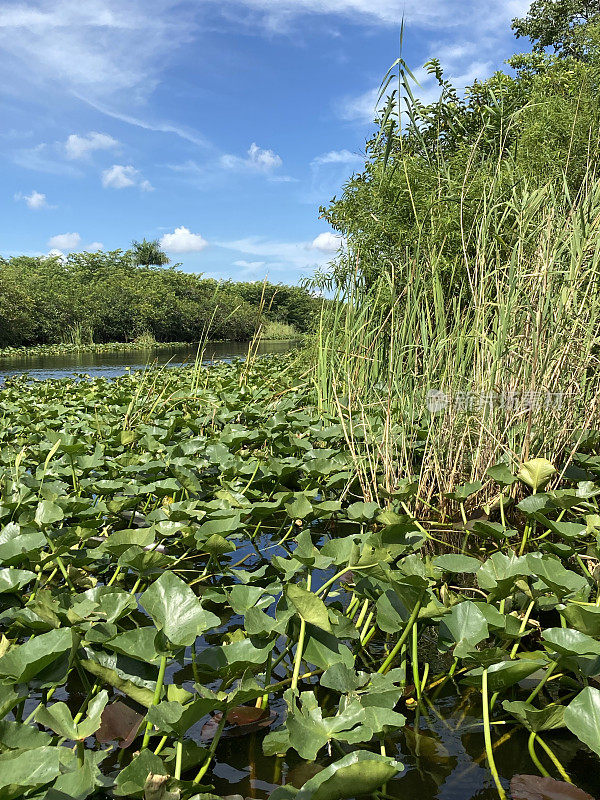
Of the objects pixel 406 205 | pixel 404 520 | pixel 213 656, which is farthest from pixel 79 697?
pixel 406 205

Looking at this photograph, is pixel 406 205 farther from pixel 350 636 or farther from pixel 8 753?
pixel 8 753

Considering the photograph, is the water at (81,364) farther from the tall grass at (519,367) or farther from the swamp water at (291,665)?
the swamp water at (291,665)

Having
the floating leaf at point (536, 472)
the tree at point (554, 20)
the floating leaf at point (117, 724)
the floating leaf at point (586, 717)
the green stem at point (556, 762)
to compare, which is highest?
the tree at point (554, 20)

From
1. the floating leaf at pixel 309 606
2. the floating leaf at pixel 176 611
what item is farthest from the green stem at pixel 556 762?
the floating leaf at pixel 176 611

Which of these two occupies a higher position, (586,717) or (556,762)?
(586,717)

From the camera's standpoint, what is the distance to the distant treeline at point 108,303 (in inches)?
816

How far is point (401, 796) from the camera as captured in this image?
1007 mm

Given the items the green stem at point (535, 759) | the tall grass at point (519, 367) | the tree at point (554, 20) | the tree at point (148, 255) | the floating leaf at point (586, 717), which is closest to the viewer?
the floating leaf at point (586, 717)

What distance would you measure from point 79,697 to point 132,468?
1.09 metres

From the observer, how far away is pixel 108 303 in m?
25.7

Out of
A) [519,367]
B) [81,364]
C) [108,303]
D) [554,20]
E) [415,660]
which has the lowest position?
[415,660]

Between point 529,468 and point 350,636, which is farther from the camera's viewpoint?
point 529,468

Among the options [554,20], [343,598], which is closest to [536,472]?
[343,598]

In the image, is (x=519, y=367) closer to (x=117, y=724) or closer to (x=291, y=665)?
(x=291, y=665)
